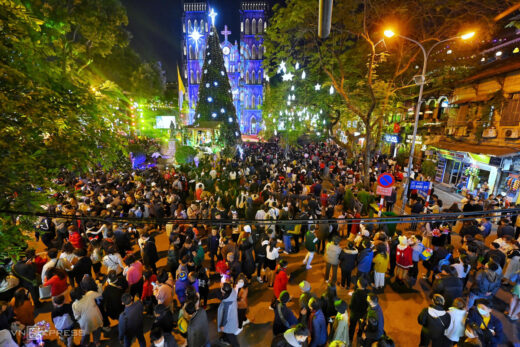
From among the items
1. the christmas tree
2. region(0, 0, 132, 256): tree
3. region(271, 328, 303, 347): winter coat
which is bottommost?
region(271, 328, 303, 347): winter coat

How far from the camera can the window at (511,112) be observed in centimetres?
1159

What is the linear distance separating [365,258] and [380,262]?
49cm

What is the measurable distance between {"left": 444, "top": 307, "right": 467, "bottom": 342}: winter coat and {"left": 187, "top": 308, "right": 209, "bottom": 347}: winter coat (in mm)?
3897

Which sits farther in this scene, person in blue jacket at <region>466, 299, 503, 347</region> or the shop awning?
the shop awning

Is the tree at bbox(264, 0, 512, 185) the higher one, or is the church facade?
the church facade

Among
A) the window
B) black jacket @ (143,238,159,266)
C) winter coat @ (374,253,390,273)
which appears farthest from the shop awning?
black jacket @ (143,238,159,266)

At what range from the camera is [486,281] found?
15.6 ft

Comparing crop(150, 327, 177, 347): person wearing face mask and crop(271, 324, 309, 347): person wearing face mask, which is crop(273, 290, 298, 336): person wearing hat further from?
crop(150, 327, 177, 347): person wearing face mask

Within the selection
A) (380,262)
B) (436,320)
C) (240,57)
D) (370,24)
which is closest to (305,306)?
(436,320)

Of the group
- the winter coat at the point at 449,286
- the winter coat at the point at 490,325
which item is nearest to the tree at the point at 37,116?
the winter coat at the point at 490,325

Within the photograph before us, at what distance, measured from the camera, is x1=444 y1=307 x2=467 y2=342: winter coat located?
3.79m

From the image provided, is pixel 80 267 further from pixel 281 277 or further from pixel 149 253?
pixel 281 277

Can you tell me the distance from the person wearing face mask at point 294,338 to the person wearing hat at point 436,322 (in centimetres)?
224

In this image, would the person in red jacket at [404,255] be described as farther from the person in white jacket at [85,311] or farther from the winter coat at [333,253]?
the person in white jacket at [85,311]
